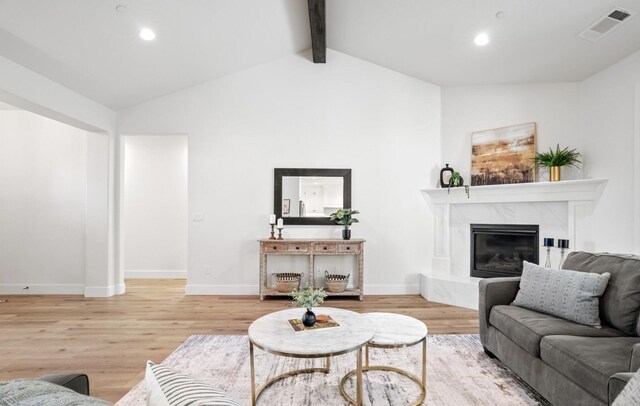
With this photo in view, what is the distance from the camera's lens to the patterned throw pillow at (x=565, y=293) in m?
2.14

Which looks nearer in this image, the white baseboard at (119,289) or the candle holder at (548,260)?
the candle holder at (548,260)

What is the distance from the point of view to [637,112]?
331cm

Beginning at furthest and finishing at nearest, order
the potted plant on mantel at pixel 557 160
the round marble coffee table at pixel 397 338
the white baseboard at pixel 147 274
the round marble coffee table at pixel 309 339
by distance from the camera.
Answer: the white baseboard at pixel 147 274 → the potted plant on mantel at pixel 557 160 → the round marble coffee table at pixel 397 338 → the round marble coffee table at pixel 309 339

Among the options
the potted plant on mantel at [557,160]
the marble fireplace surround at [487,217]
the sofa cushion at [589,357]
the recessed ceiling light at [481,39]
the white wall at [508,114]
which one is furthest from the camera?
the white wall at [508,114]

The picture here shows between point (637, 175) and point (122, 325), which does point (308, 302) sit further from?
point (637, 175)

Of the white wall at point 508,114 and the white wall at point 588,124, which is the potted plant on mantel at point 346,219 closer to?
the white wall at point 508,114

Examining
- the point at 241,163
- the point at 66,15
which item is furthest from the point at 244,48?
the point at 66,15

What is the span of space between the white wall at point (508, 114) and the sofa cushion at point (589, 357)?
2.85 metres

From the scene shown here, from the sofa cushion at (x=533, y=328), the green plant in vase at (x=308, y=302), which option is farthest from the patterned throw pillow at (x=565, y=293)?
the green plant in vase at (x=308, y=302)

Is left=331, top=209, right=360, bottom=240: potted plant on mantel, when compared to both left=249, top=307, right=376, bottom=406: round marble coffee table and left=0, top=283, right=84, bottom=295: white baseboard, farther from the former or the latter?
left=0, top=283, right=84, bottom=295: white baseboard

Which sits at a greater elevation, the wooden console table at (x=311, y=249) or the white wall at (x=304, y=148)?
the white wall at (x=304, y=148)

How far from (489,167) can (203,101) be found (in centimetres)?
406

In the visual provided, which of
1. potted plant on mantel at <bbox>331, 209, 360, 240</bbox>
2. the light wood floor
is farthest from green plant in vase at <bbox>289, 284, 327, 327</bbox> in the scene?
potted plant on mantel at <bbox>331, 209, 360, 240</bbox>

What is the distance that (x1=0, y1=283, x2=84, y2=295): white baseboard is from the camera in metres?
4.69
